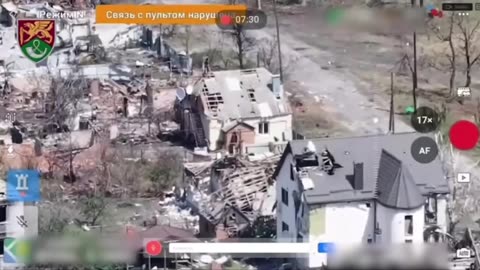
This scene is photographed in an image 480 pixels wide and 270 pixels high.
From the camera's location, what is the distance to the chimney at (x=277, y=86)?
3867 mm

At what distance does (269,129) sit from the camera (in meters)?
3.87

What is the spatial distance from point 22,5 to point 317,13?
0.80m

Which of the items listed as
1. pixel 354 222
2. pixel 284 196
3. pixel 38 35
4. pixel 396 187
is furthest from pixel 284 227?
pixel 38 35

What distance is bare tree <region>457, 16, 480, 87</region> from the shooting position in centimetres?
384

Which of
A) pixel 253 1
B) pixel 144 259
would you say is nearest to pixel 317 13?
pixel 253 1

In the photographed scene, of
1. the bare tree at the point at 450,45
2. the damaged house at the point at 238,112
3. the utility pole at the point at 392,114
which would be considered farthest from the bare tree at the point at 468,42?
the damaged house at the point at 238,112

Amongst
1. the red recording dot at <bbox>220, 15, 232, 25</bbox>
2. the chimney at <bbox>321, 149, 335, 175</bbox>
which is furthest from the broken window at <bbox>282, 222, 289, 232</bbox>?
the red recording dot at <bbox>220, 15, 232, 25</bbox>

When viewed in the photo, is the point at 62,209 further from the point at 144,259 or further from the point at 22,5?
the point at 22,5

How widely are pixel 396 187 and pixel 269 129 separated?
0.37 meters

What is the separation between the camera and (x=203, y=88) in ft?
12.7

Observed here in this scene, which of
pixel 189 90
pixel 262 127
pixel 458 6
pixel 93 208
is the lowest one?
pixel 93 208

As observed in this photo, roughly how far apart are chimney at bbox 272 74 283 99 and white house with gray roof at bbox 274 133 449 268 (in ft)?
0.47

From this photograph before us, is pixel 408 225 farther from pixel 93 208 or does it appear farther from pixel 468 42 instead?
pixel 93 208

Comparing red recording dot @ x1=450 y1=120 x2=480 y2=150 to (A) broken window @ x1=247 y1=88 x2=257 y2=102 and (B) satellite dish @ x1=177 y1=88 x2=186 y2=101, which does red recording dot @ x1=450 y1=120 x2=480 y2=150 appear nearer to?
(A) broken window @ x1=247 y1=88 x2=257 y2=102
